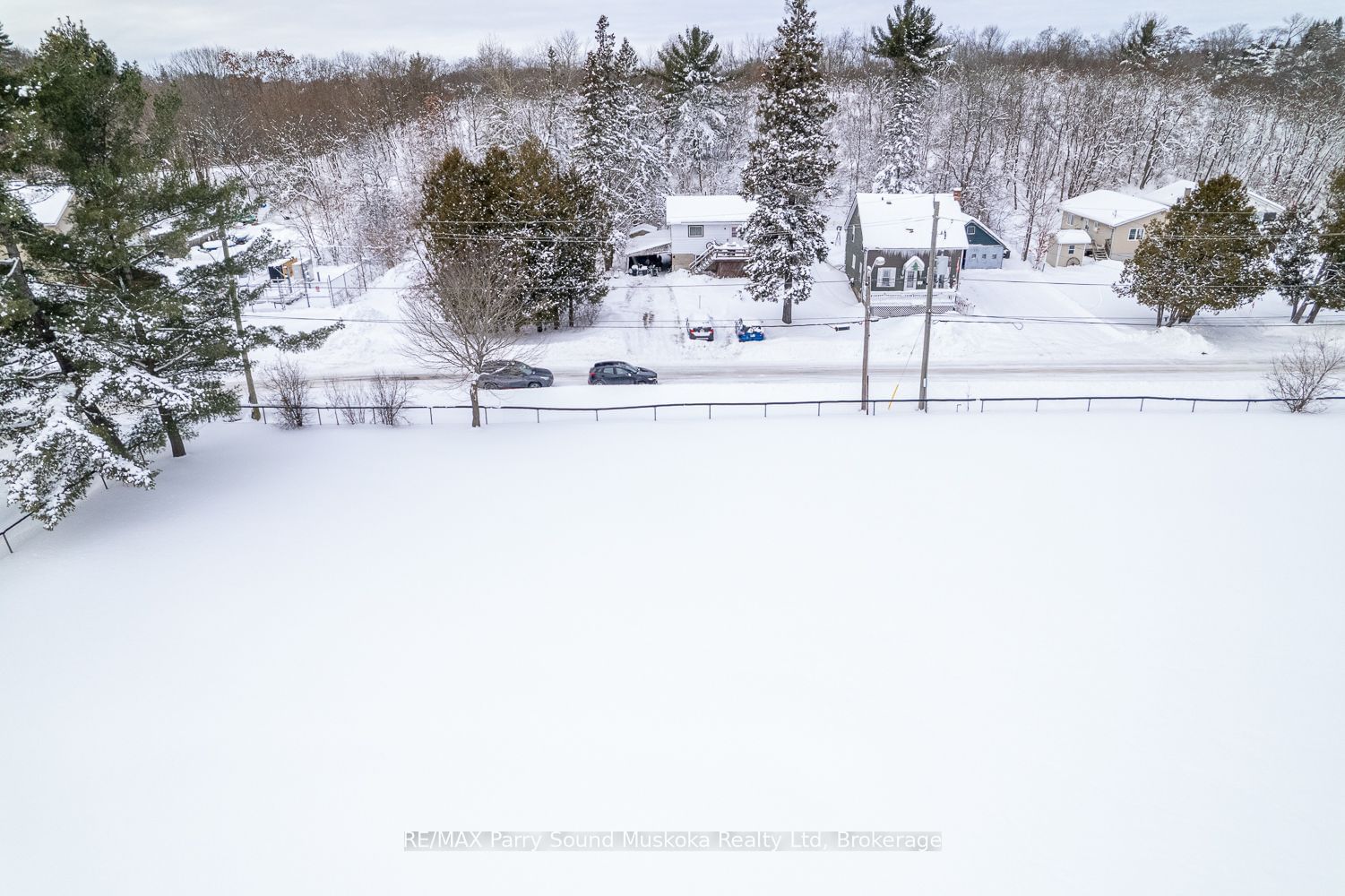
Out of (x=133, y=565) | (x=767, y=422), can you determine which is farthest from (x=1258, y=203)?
(x=133, y=565)

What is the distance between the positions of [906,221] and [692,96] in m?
23.6

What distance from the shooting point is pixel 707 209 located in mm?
45719

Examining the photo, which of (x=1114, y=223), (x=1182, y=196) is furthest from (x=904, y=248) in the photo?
(x=1182, y=196)

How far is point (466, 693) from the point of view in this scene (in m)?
12.1

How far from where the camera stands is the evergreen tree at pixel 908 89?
153 feet

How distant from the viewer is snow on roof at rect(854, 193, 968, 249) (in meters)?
37.5

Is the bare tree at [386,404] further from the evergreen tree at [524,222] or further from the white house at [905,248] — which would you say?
the white house at [905,248]

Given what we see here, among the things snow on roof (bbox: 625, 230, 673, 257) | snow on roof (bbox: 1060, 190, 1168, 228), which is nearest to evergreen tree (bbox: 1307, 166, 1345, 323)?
snow on roof (bbox: 1060, 190, 1168, 228)

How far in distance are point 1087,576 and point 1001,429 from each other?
8341 mm

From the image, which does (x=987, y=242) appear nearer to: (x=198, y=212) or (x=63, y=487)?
(x=198, y=212)

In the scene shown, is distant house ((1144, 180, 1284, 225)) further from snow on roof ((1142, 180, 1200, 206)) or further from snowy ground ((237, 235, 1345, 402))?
snowy ground ((237, 235, 1345, 402))

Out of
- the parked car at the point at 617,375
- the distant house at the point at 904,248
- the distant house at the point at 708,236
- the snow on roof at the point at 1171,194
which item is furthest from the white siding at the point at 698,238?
the snow on roof at the point at 1171,194

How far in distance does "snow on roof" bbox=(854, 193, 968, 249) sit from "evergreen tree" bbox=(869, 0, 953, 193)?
21.3ft

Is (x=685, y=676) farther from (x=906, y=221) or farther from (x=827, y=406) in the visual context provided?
(x=906, y=221)
